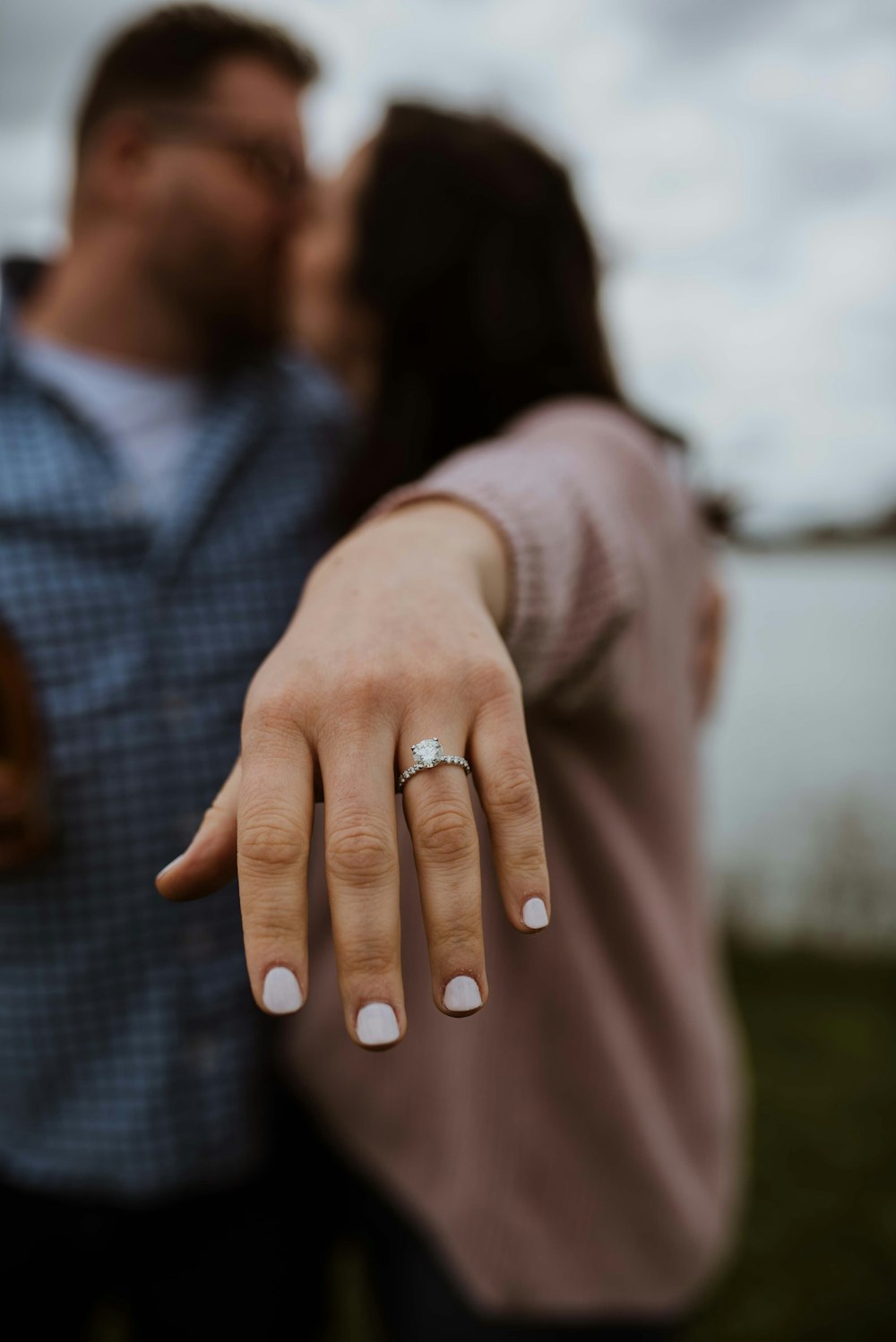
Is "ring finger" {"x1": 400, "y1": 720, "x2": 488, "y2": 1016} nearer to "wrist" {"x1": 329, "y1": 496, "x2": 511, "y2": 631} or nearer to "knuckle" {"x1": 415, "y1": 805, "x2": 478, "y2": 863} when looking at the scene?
"knuckle" {"x1": 415, "y1": 805, "x2": 478, "y2": 863}

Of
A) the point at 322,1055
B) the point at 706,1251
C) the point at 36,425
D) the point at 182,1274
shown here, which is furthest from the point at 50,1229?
the point at 36,425

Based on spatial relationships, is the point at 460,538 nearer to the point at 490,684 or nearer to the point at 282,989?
the point at 490,684

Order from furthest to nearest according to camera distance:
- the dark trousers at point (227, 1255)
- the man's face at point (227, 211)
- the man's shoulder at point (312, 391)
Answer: the man's face at point (227, 211), the man's shoulder at point (312, 391), the dark trousers at point (227, 1255)

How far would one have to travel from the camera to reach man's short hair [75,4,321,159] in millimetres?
1910

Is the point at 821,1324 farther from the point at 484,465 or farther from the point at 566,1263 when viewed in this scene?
the point at 484,465

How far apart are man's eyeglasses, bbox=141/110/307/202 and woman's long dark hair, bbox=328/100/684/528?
421mm

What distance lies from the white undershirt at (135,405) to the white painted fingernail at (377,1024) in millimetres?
1141

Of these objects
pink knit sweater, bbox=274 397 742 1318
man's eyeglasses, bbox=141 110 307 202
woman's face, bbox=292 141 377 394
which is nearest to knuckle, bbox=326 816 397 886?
pink knit sweater, bbox=274 397 742 1318

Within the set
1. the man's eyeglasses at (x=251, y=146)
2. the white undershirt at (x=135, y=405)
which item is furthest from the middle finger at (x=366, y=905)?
the man's eyeglasses at (x=251, y=146)

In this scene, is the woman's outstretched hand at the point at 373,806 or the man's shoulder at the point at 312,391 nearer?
the woman's outstretched hand at the point at 373,806

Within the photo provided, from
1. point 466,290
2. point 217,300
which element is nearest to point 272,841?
point 466,290

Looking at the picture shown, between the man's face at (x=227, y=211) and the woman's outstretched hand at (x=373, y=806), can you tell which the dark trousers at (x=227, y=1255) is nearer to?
the woman's outstretched hand at (x=373, y=806)

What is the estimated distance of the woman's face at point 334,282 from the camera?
62.0 inches

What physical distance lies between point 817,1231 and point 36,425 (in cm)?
308
